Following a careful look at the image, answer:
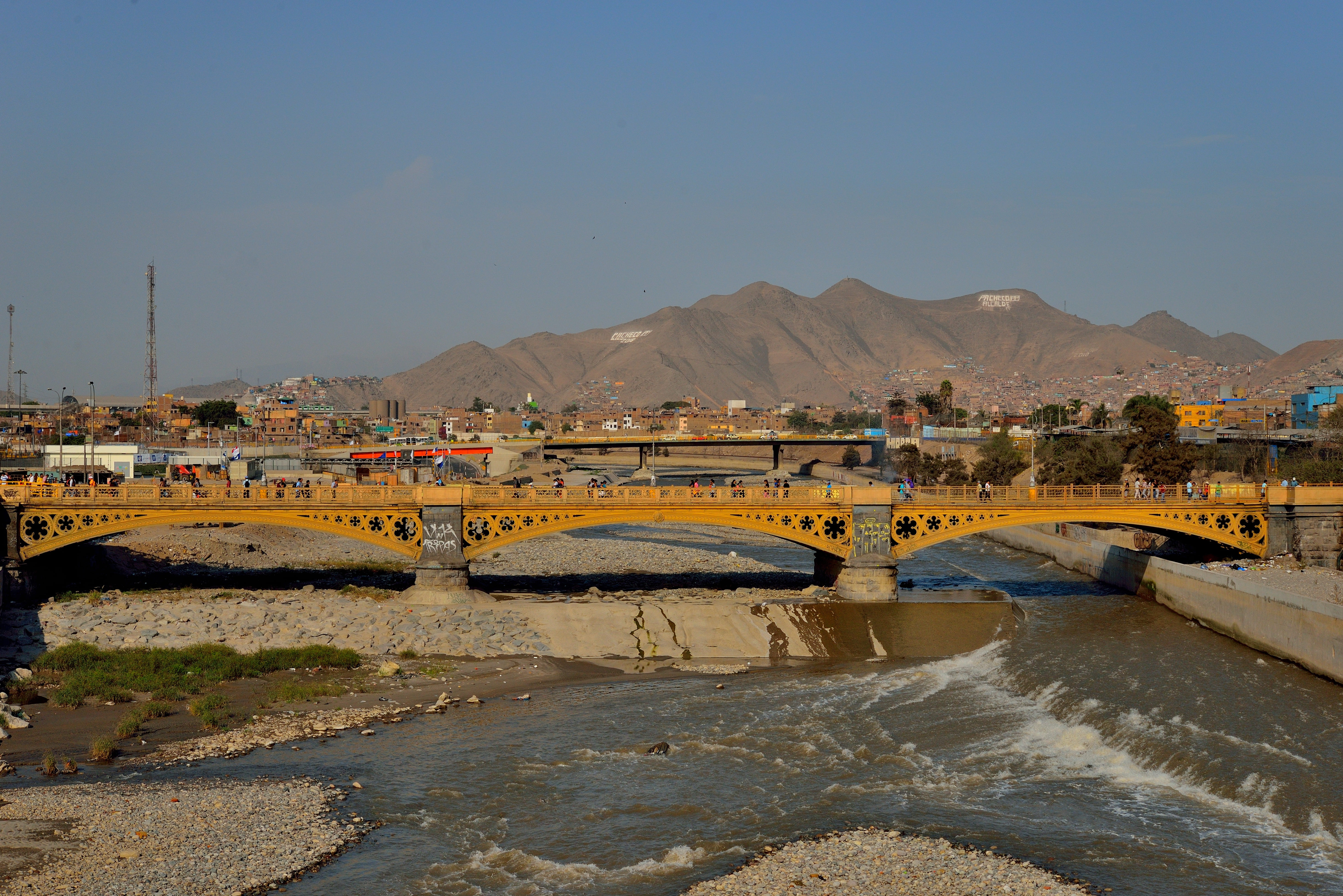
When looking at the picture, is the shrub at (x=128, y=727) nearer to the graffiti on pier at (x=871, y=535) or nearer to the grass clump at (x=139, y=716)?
the grass clump at (x=139, y=716)

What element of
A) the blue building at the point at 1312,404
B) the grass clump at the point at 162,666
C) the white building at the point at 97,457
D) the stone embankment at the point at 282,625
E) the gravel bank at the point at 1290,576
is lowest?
the grass clump at the point at 162,666

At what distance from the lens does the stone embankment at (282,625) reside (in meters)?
49.2

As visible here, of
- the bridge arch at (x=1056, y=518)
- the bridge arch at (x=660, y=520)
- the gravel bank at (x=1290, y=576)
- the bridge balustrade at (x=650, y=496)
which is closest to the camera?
the gravel bank at (x=1290, y=576)

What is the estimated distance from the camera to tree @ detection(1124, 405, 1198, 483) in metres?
81.2

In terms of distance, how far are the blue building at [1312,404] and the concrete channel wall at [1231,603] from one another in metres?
90.2

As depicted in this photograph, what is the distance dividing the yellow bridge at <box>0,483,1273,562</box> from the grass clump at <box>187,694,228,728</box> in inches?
579

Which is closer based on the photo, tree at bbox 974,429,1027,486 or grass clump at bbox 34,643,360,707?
grass clump at bbox 34,643,360,707

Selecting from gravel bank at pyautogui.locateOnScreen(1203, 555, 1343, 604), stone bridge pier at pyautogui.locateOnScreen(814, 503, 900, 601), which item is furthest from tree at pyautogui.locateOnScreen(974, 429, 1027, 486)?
stone bridge pier at pyautogui.locateOnScreen(814, 503, 900, 601)

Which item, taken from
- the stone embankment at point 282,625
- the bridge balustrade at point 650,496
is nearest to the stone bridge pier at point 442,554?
the bridge balustrade at point 650,496

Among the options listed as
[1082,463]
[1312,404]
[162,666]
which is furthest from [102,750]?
[1312,404]

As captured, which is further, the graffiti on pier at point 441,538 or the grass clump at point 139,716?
the graffiti on pier at point 441,538

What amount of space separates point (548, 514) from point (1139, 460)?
162 ft

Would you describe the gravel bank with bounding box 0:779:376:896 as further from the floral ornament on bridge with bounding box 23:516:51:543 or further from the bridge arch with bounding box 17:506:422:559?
the floral ornament on bridge with bounding box 23:516:51:543

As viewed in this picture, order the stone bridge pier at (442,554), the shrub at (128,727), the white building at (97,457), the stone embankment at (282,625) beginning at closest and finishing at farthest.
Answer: the shrub at (128,727) < the stone embankment at (282,625) < the stone bridge pier at (442,554) < the white building at (97,457)
